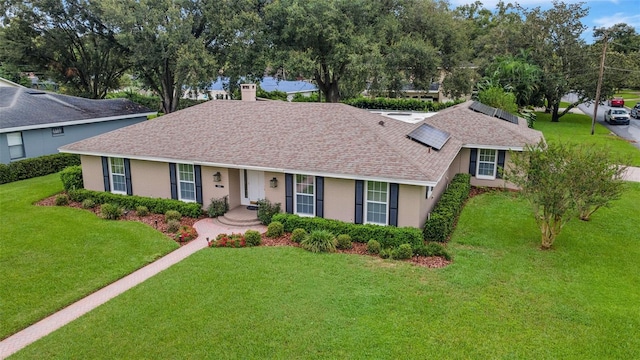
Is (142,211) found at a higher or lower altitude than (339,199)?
lower

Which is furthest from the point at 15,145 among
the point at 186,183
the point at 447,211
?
the point at 447,211

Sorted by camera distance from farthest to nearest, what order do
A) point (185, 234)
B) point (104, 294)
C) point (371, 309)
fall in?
point (185, 234), point (104, 294), point (371, 309)

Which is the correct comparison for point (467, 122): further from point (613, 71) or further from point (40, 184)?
point (613, 71)

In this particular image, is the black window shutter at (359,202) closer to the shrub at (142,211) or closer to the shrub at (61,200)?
the shrub at (142,211)

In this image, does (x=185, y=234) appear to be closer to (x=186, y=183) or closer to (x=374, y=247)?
(x=186, y=183)

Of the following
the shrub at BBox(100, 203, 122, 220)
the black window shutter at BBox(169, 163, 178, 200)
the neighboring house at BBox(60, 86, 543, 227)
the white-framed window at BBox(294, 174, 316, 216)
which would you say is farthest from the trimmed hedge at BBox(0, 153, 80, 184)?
the white-framed window at BBox(294, 174, 316, 216)

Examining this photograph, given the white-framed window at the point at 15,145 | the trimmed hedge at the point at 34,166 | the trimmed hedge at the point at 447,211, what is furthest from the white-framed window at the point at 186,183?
the white-framed window at the point at 15,145

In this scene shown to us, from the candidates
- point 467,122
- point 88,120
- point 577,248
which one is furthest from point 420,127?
point 88,120

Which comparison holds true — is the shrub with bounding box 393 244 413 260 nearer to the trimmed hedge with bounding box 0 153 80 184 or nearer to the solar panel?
the solar panel
